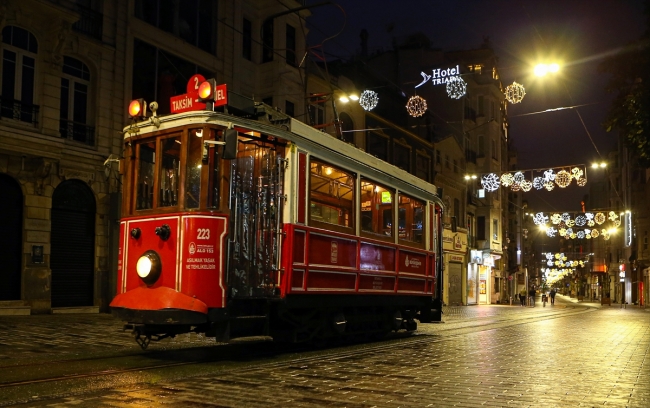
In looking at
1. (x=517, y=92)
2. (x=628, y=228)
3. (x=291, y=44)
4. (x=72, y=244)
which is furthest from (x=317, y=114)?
(x=628, y=228)

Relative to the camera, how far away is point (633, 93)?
15.9 m

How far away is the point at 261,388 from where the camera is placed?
24.3ft

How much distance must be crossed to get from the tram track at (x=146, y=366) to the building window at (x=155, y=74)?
40.5 ft

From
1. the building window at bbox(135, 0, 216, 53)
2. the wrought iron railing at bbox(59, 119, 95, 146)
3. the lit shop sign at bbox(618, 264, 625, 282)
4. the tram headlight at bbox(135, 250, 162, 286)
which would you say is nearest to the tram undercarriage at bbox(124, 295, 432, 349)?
the tram headlight at bbox(135, 250, 162, 286)

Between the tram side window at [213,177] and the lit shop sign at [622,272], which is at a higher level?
the tram side window at [213,177]

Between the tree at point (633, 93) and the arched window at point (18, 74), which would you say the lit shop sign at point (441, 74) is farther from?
the arched window at point (18, 74)

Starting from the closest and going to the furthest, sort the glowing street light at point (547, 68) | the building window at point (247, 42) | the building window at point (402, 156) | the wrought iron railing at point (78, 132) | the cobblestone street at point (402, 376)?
1. the cobblestone street at point (402, 376)
2. the glowing street light at point (547, 68)
3. the wrought iron railing at point (78, 132)
4. the building window at point (247, 42)
5. the building window at point (402, 156)

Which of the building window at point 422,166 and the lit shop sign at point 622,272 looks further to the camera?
the lit shop sign at point 622,272

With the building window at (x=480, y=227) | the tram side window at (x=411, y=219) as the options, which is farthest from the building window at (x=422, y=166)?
the tram side window at (x=411, y=219)

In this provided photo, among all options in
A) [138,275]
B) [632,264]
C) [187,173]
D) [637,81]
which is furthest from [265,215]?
[632,264]

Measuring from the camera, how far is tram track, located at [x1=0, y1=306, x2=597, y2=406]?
737 centimetres

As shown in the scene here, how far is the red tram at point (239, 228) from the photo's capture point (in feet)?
30.3

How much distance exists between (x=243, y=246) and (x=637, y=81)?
11.5m

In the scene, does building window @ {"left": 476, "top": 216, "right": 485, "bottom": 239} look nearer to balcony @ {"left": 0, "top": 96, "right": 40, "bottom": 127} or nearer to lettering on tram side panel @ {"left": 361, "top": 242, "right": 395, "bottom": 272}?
balcony @ {"left": 0, "top": 96, "right": 40, "bottom": 127}
